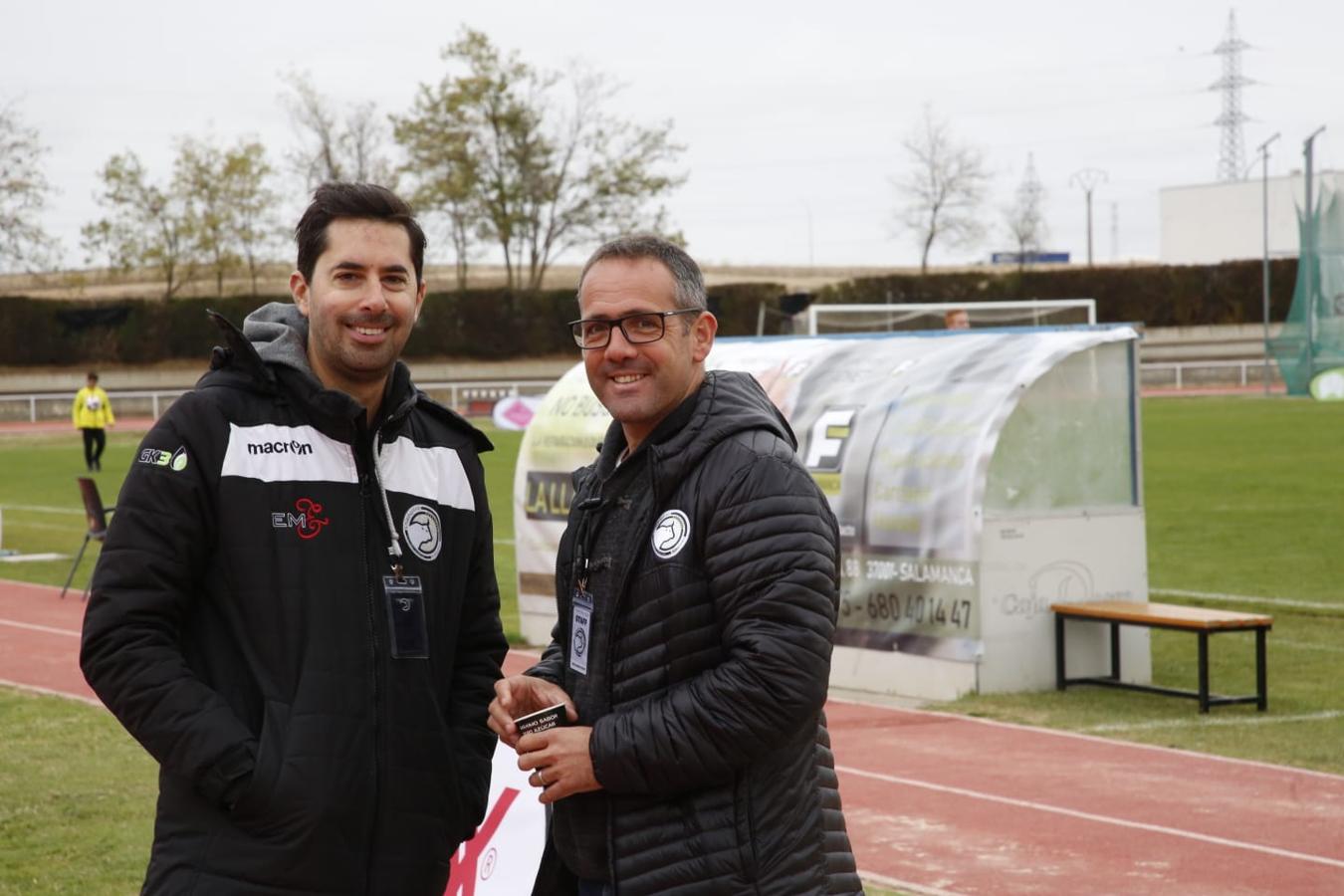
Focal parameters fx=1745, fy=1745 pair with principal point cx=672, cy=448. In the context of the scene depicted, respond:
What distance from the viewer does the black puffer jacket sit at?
3104 mm

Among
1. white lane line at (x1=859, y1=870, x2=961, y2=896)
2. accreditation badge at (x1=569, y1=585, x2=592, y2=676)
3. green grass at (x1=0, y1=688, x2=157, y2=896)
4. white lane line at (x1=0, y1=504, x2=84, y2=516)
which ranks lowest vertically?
white lane line at (x1=859, y1=870, x2=961, y2=896)

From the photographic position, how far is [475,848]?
15.8 feet

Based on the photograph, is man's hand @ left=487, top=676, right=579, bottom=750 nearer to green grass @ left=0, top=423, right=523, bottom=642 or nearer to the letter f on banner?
the letter f on banner

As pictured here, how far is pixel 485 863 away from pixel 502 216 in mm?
63665

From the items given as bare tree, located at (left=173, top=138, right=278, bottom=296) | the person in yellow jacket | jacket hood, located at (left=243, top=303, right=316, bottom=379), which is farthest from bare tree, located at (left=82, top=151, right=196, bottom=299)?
jacket hood, located at (left=243, top=303, right=316, bottom=379)

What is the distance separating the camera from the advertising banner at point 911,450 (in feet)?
36.2

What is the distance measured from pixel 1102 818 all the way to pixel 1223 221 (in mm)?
88195

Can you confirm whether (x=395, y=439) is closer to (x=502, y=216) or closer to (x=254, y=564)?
(x=254, y=564)

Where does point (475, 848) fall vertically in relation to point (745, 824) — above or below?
below

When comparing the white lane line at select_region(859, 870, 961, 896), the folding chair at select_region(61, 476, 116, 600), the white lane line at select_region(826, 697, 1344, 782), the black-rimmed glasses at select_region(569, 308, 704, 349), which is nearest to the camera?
the black-rimmed glasses at select_region(569, 308, 704, 349)

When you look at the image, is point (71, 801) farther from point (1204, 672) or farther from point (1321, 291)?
point (1321, 291)

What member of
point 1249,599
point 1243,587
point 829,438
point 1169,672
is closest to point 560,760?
point 829,438

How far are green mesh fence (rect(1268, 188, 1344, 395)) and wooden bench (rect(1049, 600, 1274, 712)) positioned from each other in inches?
1337

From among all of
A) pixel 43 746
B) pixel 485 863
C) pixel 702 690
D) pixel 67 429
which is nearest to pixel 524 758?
pixel 702 690
